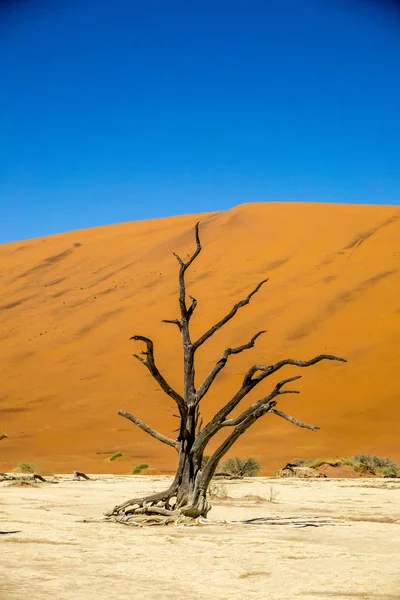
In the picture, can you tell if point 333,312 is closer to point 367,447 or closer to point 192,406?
point 367,447

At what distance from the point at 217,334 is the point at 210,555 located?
1151 inches

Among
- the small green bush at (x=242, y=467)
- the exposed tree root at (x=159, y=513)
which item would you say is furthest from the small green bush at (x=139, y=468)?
the exposed tree root at (x=159, y=513)

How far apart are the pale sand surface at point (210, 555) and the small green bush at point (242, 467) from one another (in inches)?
267

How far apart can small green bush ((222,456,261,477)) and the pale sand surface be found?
6775mm

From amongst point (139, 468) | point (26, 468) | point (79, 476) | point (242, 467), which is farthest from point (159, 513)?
point (26, 468)

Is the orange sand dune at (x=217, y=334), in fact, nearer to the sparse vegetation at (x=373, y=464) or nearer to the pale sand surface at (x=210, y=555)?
the sparse vegetation at (x=373, y=464)

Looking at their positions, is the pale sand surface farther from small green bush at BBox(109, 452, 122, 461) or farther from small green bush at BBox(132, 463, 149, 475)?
small green bush at BBox(109, 452, 122, 461)

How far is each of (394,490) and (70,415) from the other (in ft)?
56.1

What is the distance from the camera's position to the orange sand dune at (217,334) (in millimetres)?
25422

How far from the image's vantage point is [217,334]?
35906 millimetres

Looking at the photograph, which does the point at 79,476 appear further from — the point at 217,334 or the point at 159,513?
the point at 217,334

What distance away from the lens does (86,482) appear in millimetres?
16734

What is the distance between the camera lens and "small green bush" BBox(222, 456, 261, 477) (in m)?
19.0

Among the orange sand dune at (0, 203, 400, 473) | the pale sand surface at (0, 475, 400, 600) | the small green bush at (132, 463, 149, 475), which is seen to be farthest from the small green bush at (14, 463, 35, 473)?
the pale sand surface at (0, 475, 400, 600)
